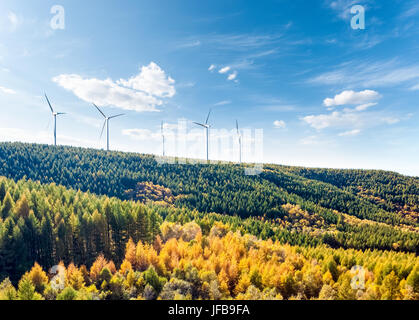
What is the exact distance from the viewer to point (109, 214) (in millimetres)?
114375

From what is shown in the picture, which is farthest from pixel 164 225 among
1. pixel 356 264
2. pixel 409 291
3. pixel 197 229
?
pixel 409 291

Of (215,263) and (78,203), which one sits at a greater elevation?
(78,203)

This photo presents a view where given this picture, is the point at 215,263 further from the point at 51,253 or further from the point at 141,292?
the point at 51,253

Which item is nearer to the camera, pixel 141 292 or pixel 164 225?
pixel 141 292

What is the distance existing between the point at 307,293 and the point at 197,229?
64.8m

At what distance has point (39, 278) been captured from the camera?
7412 cm

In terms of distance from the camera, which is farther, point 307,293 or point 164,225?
point 164,225

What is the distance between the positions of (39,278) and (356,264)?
11611 centimetres

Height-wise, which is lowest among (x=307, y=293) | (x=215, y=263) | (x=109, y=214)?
(x=307, y=293)

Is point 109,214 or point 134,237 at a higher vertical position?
point 109,214
